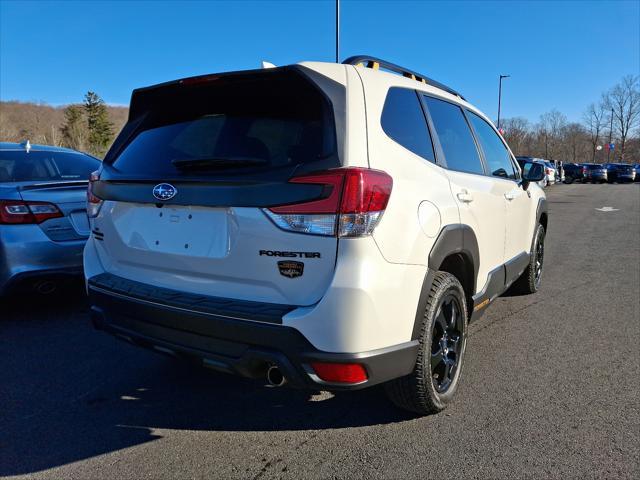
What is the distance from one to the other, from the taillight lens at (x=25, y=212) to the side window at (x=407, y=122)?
9.97 ft

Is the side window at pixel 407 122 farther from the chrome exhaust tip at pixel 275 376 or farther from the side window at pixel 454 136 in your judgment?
the chrome exhaust tip at pixel 275 376

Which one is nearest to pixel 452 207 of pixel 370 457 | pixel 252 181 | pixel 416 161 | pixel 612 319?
pixel 416 161

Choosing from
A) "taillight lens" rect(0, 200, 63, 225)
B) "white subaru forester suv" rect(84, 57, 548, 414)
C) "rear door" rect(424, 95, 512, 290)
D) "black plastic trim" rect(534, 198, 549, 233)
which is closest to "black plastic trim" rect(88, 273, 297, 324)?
"white subaru forester suv" rect(84, 57, 548, 414)

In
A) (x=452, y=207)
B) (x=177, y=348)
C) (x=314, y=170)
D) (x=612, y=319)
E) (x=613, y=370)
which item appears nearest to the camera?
(x=314, y=170)

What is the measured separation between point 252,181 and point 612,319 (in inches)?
160

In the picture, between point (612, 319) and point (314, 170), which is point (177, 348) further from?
point (612, 319)

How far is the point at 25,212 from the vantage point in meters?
4.01

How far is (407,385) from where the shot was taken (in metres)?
2.55

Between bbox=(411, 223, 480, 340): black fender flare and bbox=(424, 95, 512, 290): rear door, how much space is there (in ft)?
0.31

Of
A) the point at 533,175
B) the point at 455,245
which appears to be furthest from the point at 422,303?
the point at 533,175

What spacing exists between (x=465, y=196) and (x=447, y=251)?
558 mm

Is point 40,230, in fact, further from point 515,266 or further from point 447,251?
point 515,266

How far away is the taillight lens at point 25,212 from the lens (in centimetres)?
396

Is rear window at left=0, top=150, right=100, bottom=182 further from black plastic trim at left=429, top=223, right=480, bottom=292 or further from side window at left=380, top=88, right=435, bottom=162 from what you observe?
black plastic trim at left=429, top=223, right=480, bottom=292
